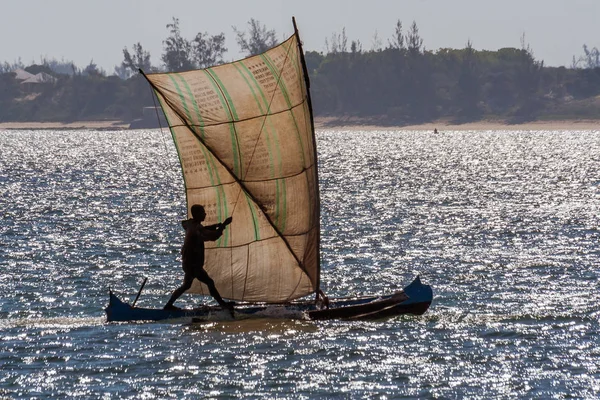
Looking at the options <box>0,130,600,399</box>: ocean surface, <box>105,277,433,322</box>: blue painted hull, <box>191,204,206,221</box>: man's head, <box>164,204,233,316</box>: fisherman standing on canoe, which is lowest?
<box>0,130,600,399</box>: ocean surface

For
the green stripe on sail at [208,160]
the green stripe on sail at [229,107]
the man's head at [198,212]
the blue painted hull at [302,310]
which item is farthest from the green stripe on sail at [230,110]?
the blue painted hull at [302,310]

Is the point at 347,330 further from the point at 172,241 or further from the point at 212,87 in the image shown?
the point at 172,241

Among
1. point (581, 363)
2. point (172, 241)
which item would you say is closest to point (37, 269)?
point (172, 241)

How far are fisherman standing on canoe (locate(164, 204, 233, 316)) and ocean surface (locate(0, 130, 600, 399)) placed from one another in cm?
138

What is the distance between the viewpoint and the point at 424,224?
50156 millimetres

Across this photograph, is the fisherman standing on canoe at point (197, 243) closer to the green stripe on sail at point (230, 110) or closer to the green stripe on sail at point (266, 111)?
the green stripe on sail at point (230, 110)

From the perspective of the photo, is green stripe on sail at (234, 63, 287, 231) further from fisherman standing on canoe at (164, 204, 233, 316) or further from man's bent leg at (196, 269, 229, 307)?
man's bent leg at (196, 269, 229, 307)

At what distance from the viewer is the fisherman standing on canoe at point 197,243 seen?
78.6 ft

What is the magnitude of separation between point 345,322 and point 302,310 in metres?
1.15

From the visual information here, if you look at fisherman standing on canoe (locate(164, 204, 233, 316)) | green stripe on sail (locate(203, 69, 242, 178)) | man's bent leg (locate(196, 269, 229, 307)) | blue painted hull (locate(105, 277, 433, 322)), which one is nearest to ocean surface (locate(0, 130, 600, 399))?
blue painted hull (locate(105, 277, 433, 322))

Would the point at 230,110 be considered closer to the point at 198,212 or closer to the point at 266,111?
the point at 266,111

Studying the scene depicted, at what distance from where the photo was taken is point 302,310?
85.0 ft

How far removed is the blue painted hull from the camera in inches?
995

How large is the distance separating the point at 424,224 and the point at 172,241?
13.1m
